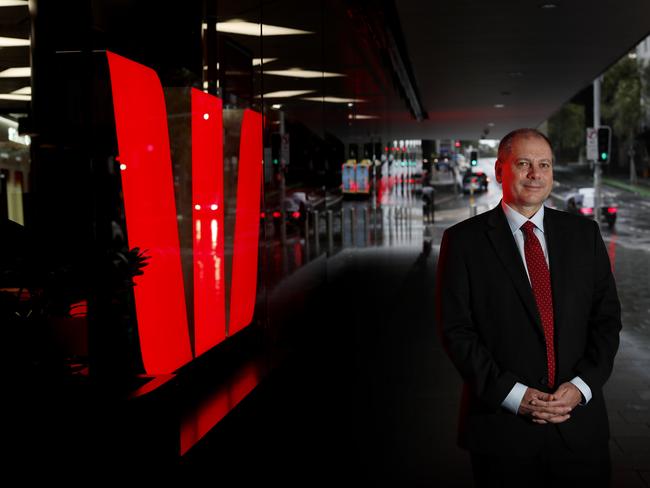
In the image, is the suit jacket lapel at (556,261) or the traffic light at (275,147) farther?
the traffic light at (275,147)

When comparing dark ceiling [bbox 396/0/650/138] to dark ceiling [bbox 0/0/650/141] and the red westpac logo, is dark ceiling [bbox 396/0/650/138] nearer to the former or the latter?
dark ceiling [bbox 0/0/650/141]

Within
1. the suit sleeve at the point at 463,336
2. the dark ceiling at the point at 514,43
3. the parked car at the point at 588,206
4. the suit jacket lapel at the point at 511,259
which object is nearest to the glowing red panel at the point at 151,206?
the suit sleeve at the point at 463,336

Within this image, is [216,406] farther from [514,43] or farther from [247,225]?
[514,43]

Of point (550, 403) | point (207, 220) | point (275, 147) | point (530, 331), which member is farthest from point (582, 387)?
point (275, 147)

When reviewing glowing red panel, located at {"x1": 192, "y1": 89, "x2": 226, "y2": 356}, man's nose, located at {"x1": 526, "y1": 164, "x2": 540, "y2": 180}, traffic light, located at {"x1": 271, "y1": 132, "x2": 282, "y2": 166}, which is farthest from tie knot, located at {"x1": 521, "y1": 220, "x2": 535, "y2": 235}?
traffic light, located at {"x1": 271, "y1": 132, "x2": 282, "y2": 166}

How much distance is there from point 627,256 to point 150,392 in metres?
20.6

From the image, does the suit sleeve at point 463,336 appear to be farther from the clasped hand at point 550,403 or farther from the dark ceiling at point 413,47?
the dark ceiling at point 413,47

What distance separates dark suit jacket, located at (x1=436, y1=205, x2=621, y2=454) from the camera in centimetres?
299

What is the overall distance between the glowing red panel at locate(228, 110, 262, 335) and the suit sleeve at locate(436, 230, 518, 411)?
5.09 metres

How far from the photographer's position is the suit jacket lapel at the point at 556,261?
119 inches

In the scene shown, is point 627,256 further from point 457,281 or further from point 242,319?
point 457,281

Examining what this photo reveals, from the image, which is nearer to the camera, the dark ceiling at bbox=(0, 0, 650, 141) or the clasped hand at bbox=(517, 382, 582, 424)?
the clasped hand at bbox=(517, 382, 582, 424)

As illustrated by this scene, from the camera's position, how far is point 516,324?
302 cm

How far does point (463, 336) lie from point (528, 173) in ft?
2.03
